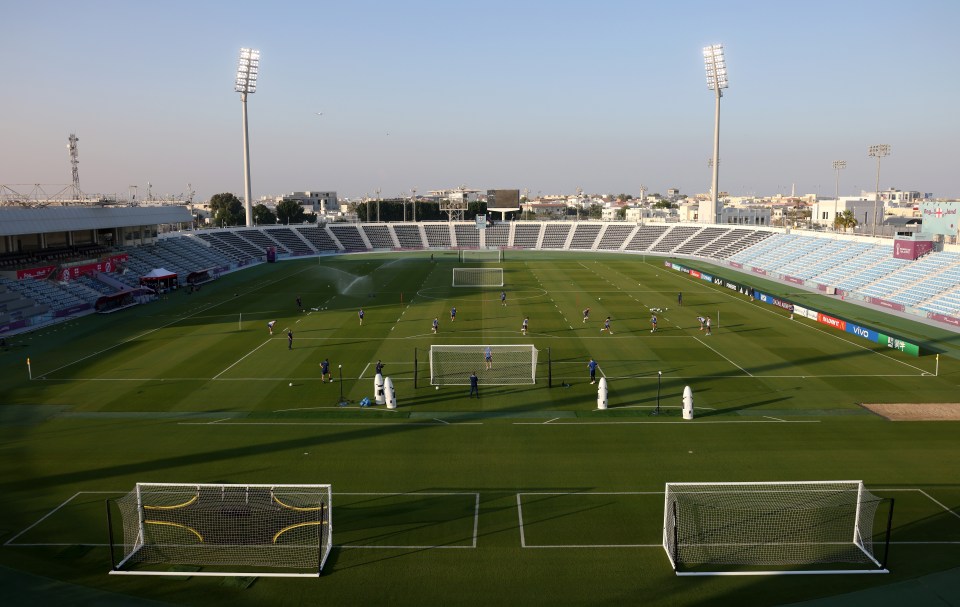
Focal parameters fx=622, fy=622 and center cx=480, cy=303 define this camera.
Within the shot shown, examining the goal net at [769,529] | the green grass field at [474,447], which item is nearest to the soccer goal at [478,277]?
the green grass field at [474,447]

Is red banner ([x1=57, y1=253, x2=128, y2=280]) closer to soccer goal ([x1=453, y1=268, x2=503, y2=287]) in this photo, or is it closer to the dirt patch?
soccer goal ([x1=453, y1=268, x2=503, y2=287])

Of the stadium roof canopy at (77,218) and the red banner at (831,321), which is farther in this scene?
the stadium roof canopy at (77,218)

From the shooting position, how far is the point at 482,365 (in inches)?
1264

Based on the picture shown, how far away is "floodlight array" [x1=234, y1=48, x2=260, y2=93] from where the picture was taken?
99312mm

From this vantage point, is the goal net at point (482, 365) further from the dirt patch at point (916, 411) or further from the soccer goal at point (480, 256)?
the soccer goal at point (480, 256)

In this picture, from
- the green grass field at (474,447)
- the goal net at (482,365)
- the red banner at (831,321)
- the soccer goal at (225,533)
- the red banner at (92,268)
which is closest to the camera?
the green grass field at (474,447)

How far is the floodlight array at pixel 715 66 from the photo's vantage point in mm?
98312

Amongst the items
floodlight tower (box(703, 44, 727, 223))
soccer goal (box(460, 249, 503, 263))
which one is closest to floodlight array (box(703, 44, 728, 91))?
floodlight tower (box(703, 44, 727, 223))

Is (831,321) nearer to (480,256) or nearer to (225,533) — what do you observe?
(225,533)

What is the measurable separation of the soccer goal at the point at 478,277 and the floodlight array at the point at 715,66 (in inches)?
2026

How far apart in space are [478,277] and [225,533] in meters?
55.3

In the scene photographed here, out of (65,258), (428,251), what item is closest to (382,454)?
(65,258)

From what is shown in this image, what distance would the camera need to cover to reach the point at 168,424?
2425 centimetres

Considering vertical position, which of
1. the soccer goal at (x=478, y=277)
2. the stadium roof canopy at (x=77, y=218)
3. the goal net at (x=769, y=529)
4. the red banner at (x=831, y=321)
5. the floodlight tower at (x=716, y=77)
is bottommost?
the goal net at (x=769, y=529)
